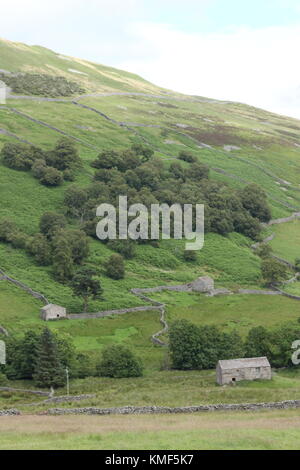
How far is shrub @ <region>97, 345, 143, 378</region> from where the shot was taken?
7006cm

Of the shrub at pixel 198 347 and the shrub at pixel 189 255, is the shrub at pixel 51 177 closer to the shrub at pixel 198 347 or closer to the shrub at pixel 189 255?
the shrub at pixel 189 255


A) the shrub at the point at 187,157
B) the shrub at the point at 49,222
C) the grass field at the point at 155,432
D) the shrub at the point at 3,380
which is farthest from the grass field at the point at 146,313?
the shrub at the point at 187,157

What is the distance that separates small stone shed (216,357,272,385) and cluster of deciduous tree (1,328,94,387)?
16.6 metres

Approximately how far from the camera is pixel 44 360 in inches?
2655

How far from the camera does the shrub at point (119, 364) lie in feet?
230

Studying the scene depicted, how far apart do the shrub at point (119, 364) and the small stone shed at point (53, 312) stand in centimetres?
1997

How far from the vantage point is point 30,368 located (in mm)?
69500

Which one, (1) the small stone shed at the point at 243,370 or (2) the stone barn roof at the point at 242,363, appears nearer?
(1) the small stone shed at the point at 243,370

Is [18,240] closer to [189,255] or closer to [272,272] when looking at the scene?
[189,255]

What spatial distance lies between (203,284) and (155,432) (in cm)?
7257

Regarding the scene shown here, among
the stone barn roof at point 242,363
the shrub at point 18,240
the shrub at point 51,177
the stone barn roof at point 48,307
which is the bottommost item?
the stone barn roof at point 48,307

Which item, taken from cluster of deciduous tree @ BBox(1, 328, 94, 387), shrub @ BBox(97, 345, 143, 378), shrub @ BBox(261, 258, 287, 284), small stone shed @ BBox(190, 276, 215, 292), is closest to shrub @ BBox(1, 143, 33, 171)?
small stone shed @ BBox(190, 276, 215, 292)

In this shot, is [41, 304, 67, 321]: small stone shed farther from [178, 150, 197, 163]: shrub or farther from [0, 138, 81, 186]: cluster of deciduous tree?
[178, 150, 197, 163]: shrub
